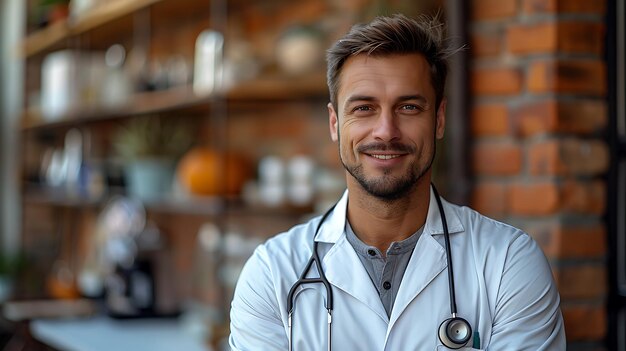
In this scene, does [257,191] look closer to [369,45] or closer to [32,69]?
[369,45]

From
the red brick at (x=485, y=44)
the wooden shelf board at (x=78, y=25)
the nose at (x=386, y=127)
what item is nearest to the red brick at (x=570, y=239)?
the red brick at (x=485, y=44)

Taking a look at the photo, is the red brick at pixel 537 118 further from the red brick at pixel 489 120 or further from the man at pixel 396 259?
the man at pixel 396 259

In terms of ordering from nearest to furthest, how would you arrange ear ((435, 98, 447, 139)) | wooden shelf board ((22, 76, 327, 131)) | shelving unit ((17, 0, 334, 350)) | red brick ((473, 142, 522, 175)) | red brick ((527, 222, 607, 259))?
1. ear ((435, 98, 447, 139))
2. red brick ((527, 222, 607, 259))
3. red brick ((473, 142, 522, 175))
4. wooden shelf board ((22, 76, 327, 131))
5. shelving unit ((17, 0, 334, 350))

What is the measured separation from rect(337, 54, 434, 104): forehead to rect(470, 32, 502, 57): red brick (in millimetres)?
851

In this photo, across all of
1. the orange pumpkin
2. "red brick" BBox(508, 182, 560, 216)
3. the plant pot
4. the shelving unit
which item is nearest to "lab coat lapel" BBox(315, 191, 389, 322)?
"red brick" BBox(508, 182, 560, 216)

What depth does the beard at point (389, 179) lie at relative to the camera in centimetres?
133

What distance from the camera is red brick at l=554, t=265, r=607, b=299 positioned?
2.00m

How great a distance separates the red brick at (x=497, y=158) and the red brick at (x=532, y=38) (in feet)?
0.79

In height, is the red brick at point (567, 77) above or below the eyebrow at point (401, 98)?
above

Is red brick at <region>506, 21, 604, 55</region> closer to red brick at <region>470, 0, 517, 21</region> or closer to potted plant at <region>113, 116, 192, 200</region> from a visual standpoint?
red brick at <region>470, 0, 517, 21</region>

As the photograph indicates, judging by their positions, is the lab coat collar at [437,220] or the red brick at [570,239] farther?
the red brick at [570,239]

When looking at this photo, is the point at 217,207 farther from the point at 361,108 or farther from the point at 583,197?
the point at 361,108

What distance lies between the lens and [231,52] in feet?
10.3

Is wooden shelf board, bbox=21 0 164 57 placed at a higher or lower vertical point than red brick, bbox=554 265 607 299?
higher
